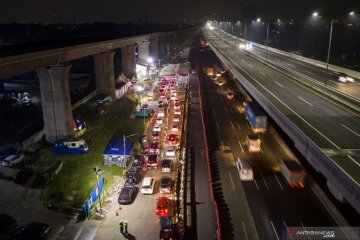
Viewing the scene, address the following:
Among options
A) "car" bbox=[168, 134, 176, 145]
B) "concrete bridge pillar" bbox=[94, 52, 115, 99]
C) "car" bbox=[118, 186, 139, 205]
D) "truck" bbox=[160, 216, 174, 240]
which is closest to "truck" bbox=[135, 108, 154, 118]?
"car" bbox=[168, 134, 176, 145]

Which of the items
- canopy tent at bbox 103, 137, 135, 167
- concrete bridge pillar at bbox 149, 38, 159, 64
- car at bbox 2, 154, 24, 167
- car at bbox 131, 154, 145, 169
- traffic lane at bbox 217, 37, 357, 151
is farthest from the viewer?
concrete bridge pillar at bbox 149, 38, 159, 64

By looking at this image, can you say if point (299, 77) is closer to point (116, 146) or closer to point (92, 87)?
point (116, 146)

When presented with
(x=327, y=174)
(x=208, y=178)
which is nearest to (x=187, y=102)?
(x=208, y=178)

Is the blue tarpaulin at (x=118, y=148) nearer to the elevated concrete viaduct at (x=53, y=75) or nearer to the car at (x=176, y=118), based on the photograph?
the elevated concrete viaduct at (x=53, y=75)

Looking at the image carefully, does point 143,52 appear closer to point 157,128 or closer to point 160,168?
point 157,128

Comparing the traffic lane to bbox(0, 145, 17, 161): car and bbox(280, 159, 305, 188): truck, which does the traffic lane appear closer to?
bbox(280, 159, 305, 188): truck

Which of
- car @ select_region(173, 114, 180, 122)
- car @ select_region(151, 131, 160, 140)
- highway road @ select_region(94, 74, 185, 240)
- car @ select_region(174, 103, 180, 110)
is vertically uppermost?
car @ select_region(174, 103, 180, 110)
